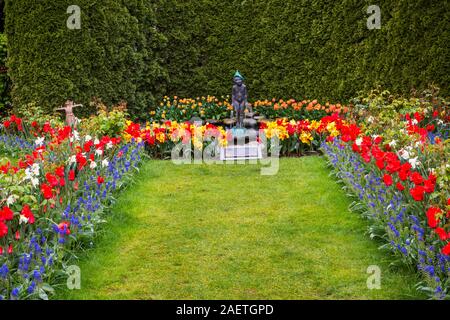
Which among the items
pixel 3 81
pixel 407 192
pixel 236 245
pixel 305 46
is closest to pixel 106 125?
pixel 236 245

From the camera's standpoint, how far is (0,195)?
4.82 meters

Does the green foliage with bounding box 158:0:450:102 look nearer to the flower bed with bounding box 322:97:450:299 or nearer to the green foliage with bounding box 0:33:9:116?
the flower bed with bounding box 322:97:450:299

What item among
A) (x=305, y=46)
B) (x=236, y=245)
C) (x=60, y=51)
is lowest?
(x=236, y=245)

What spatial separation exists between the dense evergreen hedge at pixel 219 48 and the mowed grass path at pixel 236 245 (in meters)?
3.17

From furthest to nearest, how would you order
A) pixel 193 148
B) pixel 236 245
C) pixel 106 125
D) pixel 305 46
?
pixel 305 46 → pixel 193 148 → pixel 106 125 → pixel 236 245

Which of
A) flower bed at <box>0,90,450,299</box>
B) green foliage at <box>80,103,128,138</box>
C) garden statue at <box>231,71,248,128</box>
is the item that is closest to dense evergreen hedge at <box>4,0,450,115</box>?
flower bed at <box>0,90,450,299</box>

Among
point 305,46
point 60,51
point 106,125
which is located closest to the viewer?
point 106,125

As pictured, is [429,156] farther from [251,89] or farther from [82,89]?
[251,89]

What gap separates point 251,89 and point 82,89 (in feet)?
12.6

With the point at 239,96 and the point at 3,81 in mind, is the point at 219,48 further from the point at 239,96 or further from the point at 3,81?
the point at 3,81

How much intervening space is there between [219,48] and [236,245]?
825cm

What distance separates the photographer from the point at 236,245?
534cm

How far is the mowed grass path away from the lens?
4422 millimetres
